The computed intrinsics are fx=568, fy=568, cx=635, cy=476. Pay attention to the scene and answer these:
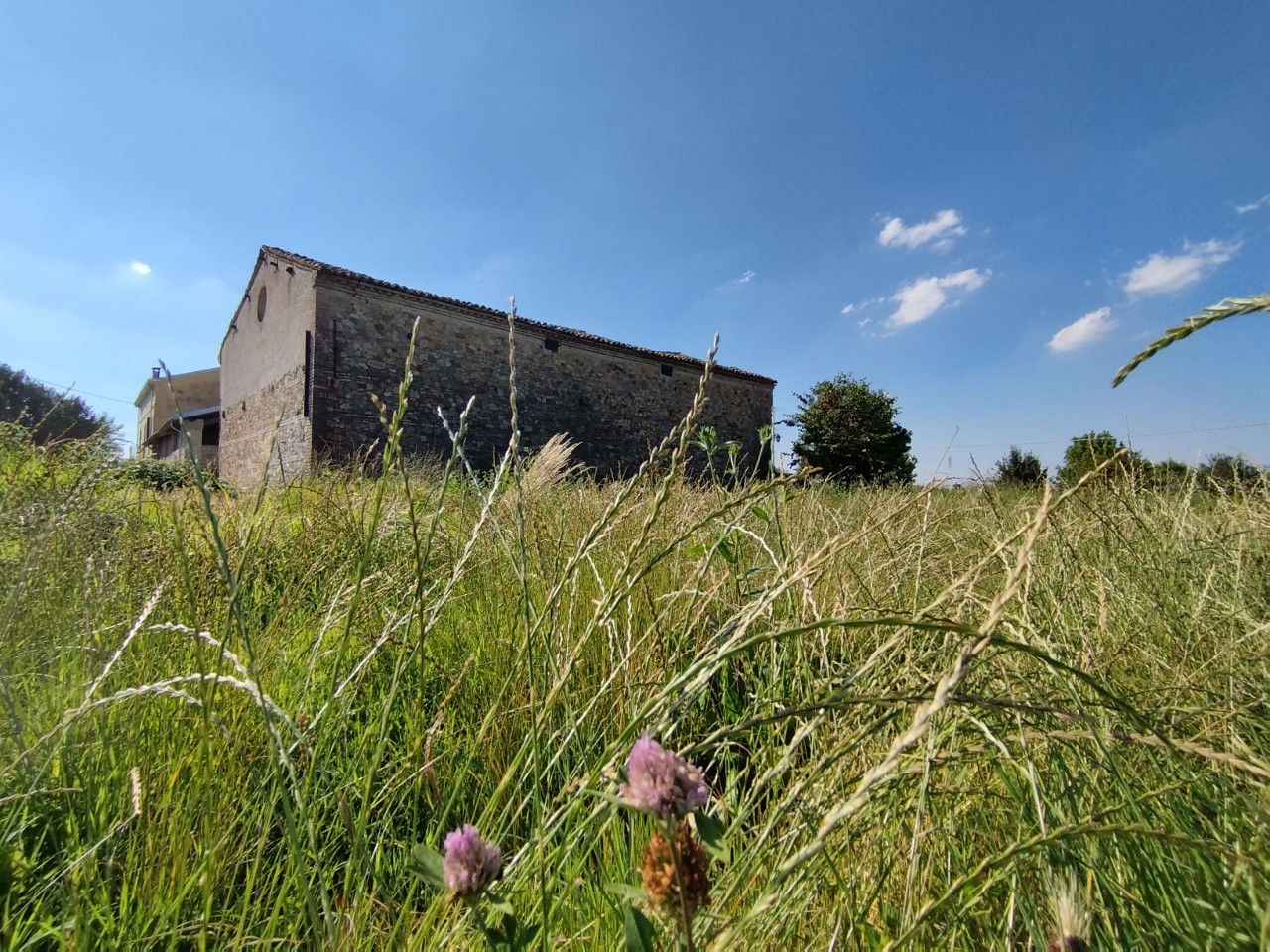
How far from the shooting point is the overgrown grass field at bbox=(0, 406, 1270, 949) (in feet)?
1.92

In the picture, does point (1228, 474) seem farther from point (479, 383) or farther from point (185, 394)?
point (185, 394)

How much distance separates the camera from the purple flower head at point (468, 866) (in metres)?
0.45

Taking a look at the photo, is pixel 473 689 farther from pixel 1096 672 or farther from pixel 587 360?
pixel 587 360

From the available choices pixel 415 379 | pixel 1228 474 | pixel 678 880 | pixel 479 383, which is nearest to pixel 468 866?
pixel 678 880

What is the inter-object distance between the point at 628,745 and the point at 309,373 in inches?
534

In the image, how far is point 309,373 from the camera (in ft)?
39.8

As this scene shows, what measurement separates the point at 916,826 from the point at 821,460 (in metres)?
19.4

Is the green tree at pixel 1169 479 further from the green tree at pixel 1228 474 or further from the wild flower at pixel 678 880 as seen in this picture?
the wild flower at pixel 678 880

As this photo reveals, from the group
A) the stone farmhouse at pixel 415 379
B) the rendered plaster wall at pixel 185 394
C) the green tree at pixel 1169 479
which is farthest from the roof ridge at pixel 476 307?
the rendered plaster wall at pixel 185 394

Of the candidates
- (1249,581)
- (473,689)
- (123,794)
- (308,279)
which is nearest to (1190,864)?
(473,689)

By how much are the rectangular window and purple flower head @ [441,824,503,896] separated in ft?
44.5

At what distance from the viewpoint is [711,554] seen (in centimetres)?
91

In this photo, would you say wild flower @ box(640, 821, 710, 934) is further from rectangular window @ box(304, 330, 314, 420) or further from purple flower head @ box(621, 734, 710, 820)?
rectangular window @ box(304, 330, 314, 420)

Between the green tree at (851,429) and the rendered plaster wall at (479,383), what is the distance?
7.77 ft
